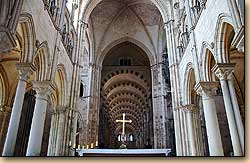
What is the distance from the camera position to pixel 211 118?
824 centimetres

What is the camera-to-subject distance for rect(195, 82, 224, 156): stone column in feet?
24.8

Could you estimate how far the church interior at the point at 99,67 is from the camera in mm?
7105

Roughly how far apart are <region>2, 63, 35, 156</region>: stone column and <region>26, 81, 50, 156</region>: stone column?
4.45 ft

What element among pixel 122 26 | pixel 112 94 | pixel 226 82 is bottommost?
pixel 226 82

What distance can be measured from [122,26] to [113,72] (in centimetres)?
499

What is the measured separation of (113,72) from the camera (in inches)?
985

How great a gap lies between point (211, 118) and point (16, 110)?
6.04 meters

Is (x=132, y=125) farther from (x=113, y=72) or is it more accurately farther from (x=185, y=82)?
(x=185, y=82)

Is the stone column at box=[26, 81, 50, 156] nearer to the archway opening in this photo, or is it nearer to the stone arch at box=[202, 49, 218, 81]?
the stone arch at box=[202, 49, 218, 81]

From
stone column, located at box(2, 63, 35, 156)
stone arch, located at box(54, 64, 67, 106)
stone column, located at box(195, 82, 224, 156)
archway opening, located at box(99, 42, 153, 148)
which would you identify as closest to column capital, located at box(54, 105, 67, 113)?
stone arch, located at box(54, 64, 67, 106)

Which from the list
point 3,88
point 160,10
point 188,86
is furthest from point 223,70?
point 3,88

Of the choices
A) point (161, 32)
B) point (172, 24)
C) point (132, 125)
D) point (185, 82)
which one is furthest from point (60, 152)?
point (132, 125)

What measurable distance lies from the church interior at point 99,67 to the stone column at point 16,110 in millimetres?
29

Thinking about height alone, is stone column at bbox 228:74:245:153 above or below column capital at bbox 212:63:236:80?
below
